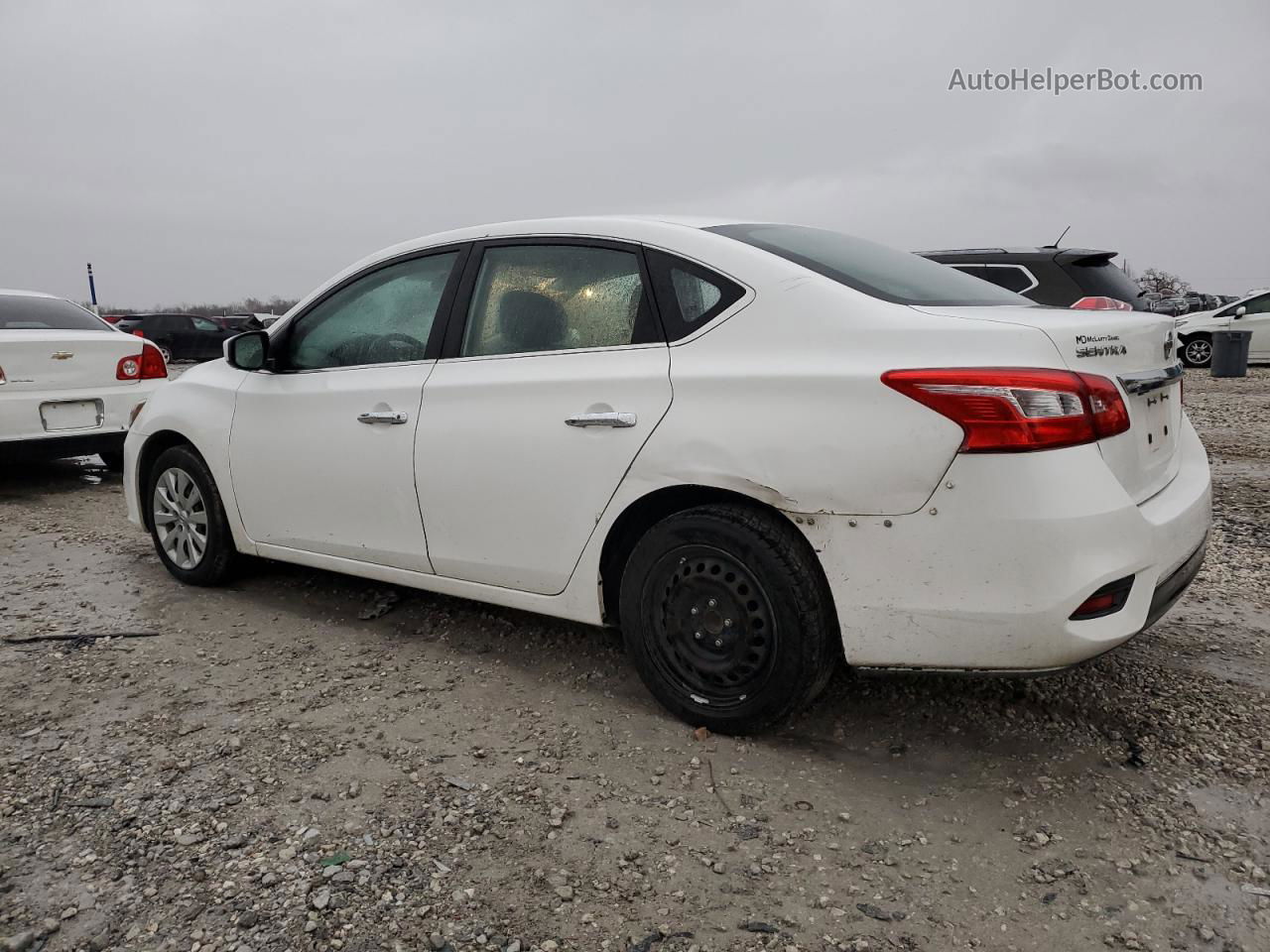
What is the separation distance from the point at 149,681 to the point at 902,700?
269 centimetres

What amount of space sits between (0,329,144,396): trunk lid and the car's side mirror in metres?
3.60

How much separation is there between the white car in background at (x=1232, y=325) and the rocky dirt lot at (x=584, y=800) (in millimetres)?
15269

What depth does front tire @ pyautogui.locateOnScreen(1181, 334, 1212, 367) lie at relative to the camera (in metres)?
17.2

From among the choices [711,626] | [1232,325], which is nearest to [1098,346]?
[711,626]

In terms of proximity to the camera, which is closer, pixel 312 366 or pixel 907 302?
pixel 907 302

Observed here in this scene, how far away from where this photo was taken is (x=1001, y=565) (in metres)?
2.38

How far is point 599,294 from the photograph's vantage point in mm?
3189

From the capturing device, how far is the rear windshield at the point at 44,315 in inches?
278

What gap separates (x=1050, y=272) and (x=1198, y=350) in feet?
34.6

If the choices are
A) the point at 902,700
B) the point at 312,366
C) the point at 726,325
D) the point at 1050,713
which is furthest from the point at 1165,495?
the point at 312,366

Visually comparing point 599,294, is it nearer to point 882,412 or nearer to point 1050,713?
point 882,412

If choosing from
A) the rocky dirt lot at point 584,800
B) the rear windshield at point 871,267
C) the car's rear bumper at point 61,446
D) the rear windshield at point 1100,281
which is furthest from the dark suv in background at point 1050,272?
the car's rear bumper at point 61,446

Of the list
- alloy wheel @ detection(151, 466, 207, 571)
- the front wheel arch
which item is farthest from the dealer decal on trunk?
the front wheel arch

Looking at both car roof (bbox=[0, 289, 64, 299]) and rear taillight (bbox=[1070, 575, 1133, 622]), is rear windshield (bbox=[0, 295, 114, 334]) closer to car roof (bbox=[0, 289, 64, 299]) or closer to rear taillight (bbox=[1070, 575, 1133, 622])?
car roof (bbox=[0, 289, 64, 299])
